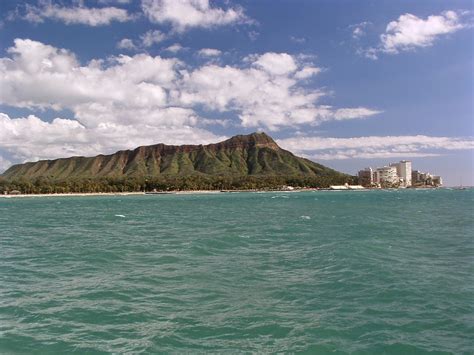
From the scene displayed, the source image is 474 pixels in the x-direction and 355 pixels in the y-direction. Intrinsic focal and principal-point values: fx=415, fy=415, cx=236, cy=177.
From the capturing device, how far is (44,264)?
2834 centimetres

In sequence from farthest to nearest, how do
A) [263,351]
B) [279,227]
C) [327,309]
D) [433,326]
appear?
[279,227], [327,309], [433,326], [263,351]

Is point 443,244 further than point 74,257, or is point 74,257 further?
point 443,244

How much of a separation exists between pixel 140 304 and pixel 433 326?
1204 centimetres

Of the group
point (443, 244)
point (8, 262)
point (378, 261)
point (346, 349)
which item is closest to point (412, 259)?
point (378, 261)

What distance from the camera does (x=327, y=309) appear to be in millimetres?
17625

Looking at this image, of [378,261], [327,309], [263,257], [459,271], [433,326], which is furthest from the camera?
[263,257]

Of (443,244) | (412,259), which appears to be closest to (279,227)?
(443,244)

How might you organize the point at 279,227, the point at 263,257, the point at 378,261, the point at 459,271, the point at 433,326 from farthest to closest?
the point at 279,227 < the point at 263,257 < the point at 378,261 < the point at 459,271 < the point at 433,326

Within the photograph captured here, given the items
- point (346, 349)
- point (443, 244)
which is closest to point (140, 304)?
point (346, 349)

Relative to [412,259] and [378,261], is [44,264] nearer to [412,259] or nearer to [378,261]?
[378,261]

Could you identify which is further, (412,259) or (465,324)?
(412,259)

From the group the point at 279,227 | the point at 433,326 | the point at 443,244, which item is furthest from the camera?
the point at 279,227

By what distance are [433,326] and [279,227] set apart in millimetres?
36962

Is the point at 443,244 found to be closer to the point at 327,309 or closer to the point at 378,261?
the point at 378,261
